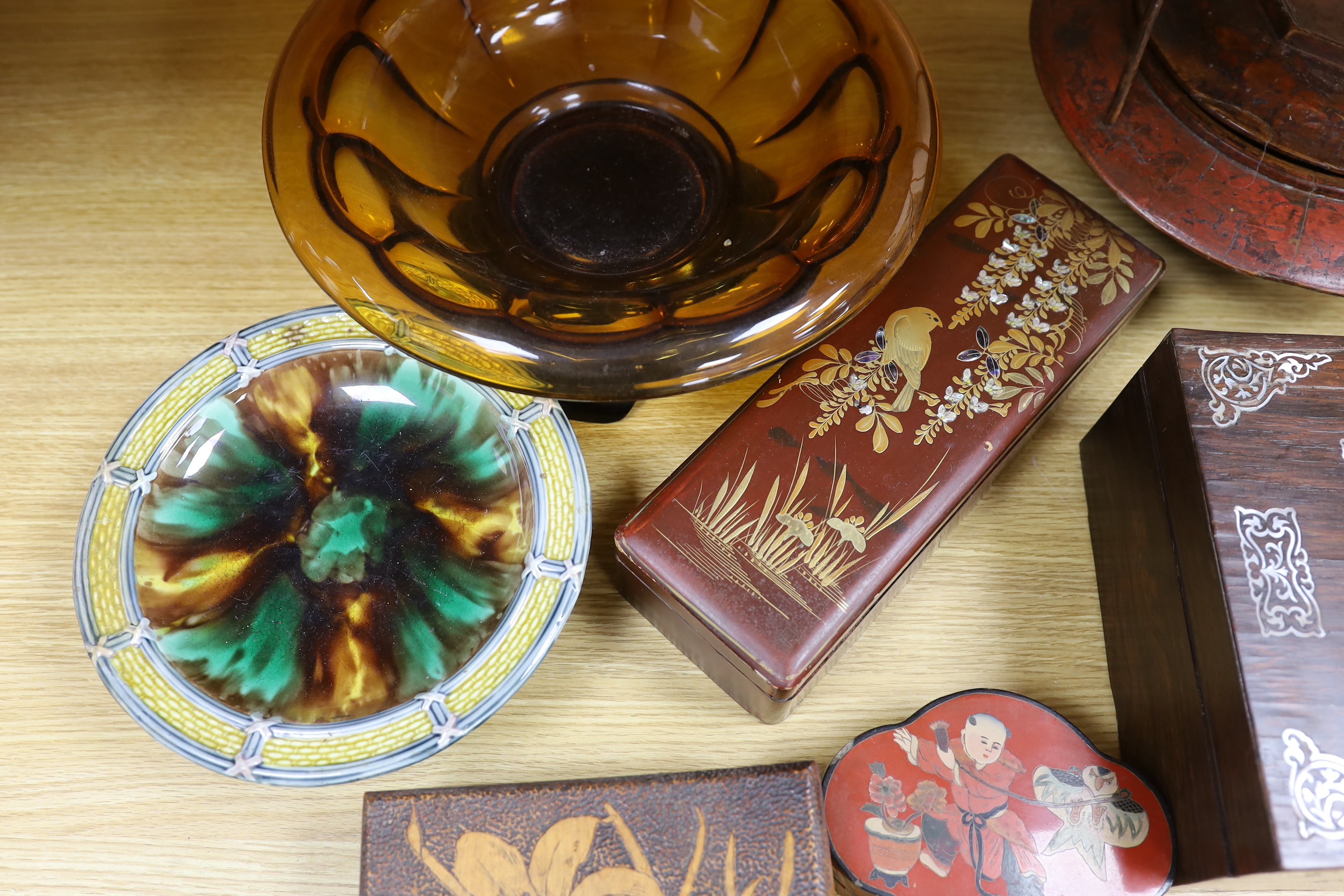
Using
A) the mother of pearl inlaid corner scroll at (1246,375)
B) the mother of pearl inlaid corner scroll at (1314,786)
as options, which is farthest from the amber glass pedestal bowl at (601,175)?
the mother of pearl inlaid corner scroll at (1314,786)

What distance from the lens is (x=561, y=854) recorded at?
1.75 ft

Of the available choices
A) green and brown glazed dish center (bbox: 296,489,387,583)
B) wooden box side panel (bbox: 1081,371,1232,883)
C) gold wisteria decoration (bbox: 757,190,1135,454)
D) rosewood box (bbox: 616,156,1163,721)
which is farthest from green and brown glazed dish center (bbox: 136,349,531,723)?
wooden box side panel (bbox: 1081,371,1232,883)

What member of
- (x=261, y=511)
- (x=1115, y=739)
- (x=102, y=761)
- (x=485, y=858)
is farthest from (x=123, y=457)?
(x=1115, y=739)

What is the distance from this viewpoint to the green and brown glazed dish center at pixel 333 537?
1.87ft

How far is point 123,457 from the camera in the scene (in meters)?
0.62

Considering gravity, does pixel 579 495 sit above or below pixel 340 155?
below

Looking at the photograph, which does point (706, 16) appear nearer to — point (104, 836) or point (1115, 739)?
point (1115, 739)

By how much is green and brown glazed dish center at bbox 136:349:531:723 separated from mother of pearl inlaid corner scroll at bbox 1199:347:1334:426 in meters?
0.42

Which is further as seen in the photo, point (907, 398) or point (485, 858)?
point (907, 398)

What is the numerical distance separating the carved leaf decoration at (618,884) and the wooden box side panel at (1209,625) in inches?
12.1

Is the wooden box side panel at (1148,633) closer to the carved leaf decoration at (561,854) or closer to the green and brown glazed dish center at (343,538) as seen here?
the carved leaf decoration at (561,854)

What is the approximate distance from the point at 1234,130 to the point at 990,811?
0.47 m

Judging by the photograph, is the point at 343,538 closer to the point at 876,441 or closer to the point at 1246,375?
the point at 876,441

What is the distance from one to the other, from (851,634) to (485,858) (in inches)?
9.6
